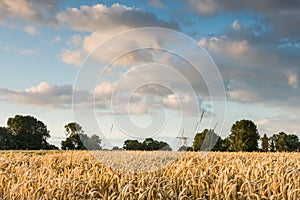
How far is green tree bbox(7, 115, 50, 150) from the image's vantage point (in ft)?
170

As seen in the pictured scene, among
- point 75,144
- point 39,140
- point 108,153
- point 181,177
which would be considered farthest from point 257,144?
point 181,177

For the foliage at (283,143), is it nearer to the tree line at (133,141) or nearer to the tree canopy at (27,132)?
the tree line at (133,141)

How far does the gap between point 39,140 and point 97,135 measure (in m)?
42.5

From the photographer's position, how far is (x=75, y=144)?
50.5m

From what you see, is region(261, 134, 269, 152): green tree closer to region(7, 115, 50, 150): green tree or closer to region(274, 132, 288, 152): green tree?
region(274, 132, 288, 152): green tree

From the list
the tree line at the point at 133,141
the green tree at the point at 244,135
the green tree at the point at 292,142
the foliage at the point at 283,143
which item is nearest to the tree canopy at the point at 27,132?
the tree line at the point at 133,141

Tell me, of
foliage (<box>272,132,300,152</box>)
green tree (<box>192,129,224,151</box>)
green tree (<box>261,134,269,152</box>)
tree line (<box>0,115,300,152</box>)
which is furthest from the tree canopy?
foliage (<box>272,132,300,152</box>)

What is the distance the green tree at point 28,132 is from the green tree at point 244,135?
22629 millimetres

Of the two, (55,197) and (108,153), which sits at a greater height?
(108,153)

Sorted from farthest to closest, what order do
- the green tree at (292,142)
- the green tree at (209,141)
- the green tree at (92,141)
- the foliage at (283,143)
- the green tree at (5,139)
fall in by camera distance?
the green tree at (5,139) → the green tree at (292,142) → the foliage at (283,143) → the green tree at (209,141) → the green tree at (92,141)

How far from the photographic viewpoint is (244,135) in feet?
143

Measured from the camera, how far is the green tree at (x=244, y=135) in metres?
42.9

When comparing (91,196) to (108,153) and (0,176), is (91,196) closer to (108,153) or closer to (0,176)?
(0,176)

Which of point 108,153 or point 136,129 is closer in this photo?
point 136,129
